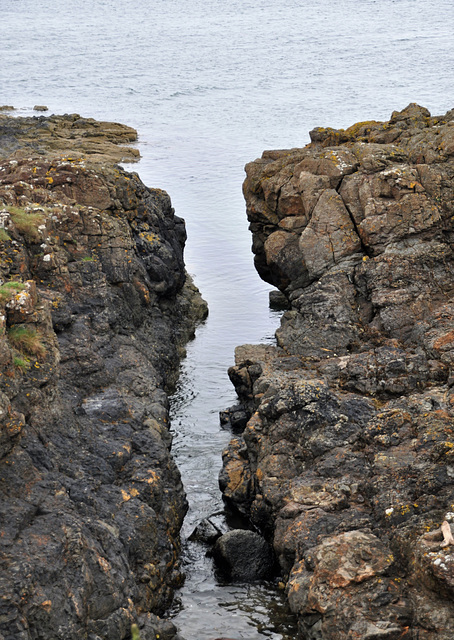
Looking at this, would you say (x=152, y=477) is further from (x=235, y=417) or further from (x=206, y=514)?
(x=235, y=417)

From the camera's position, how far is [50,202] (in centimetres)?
2505

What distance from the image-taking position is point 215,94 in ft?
287

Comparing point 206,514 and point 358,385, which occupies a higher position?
point 358,385

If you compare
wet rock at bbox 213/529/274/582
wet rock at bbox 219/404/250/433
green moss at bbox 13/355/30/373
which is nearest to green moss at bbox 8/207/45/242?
green moss at bbox 13/355/30/373

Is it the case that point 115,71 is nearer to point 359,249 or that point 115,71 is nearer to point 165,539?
point 359,249

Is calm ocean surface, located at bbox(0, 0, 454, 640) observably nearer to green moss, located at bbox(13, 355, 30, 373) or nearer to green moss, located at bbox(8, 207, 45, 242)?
green moss, located at bbox(13, 355, 30, 373)

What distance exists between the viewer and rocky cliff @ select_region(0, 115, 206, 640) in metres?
14.8

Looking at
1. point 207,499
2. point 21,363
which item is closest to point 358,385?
point 207,499

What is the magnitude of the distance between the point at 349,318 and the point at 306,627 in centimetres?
1080

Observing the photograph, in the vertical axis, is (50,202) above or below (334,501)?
above

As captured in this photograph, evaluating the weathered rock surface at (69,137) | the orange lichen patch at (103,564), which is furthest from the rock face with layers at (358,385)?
the weathered rock surface at (69,137)

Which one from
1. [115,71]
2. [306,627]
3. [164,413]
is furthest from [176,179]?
[115,71]

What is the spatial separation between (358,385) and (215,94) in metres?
71.8

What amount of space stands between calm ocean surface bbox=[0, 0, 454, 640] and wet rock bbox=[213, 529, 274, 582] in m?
0.46
